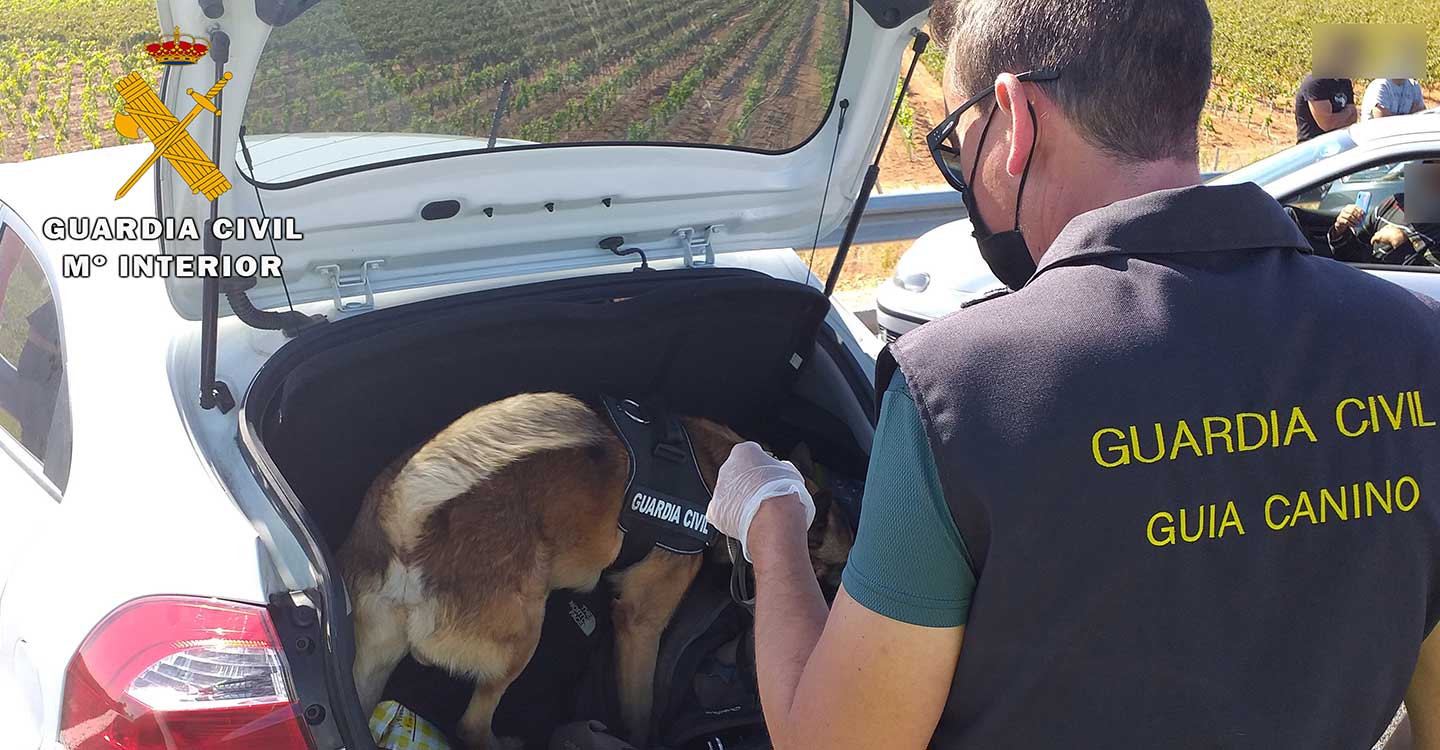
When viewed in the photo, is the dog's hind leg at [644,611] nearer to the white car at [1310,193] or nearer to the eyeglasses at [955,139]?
the eyeglasses at [955,139]

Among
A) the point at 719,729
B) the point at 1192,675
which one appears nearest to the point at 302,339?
the point at 719,729

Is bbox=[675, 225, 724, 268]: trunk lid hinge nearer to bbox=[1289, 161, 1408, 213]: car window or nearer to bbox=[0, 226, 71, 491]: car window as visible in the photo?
bbox=[0, 226, 71, 491]: car window

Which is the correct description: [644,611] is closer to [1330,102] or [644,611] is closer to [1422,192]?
[1422,192]

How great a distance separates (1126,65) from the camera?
4.14ft

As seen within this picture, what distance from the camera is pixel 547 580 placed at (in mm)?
2678

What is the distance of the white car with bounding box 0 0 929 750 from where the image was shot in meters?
1.68

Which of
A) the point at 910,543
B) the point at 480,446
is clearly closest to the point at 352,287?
the point at 480,446

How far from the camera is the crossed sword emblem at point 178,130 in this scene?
5.91 feet

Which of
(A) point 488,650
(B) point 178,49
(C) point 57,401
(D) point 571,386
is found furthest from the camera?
(D) point 571,386

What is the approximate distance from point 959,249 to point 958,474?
468cm

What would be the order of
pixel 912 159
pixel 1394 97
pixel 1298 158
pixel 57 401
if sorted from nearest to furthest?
1. pixel 57 401
2. pixel 1298 158
3. pixel 1394 97
4. pixel 912 159

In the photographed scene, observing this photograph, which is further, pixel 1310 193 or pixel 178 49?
pixel 1310 193

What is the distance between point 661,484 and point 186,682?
50.3 inches

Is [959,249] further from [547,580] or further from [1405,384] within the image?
[1405,384]
